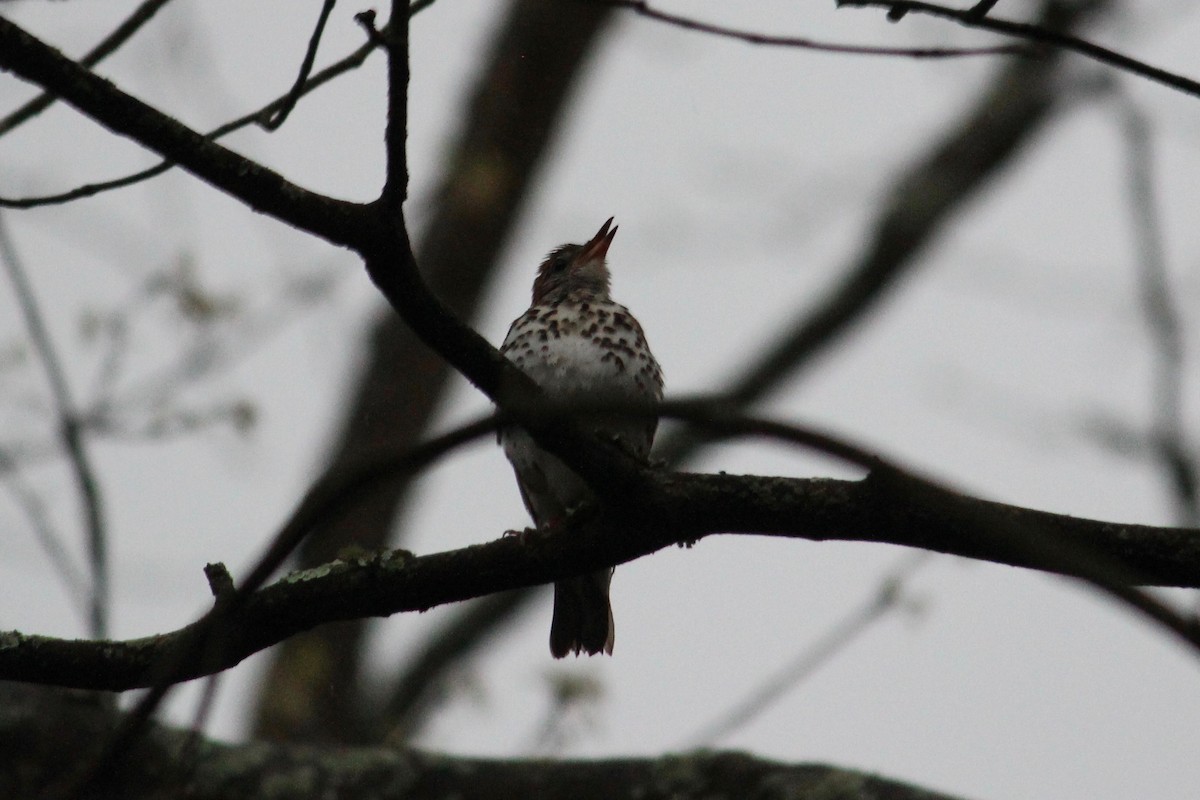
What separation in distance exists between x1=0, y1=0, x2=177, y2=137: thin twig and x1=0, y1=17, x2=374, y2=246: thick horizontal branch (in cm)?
81

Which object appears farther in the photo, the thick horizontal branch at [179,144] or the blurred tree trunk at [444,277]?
the blurred tree trunk at [444,277]

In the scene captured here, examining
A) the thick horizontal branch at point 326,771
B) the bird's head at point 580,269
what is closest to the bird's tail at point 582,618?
the thick horizontal branch at point 326,771

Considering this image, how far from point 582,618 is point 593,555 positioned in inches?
87.6

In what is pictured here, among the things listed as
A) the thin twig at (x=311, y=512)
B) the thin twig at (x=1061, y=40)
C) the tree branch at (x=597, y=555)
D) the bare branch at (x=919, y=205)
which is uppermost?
the bare branch at (x=919, y=205)

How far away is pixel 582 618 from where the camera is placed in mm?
5734

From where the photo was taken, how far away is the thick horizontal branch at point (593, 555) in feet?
10.6

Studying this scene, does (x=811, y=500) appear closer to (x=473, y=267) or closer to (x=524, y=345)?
(x=524, y=345)

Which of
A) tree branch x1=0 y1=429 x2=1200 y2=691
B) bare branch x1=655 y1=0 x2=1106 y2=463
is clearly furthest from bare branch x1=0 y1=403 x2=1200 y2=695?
bare branch x1=655 y1=0 x2=1106 y2=463

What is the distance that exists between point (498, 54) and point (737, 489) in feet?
22.8

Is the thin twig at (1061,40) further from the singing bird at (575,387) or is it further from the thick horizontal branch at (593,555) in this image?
the singing bird at (575,387)

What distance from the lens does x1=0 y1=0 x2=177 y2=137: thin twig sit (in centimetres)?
369

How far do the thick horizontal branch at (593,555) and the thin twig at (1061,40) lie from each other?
0.87 meters

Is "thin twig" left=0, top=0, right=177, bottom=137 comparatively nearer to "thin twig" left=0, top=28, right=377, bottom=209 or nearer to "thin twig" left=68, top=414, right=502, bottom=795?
"thin twig" left=0, top=28, right=377, bottom=209

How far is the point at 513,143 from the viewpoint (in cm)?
983
